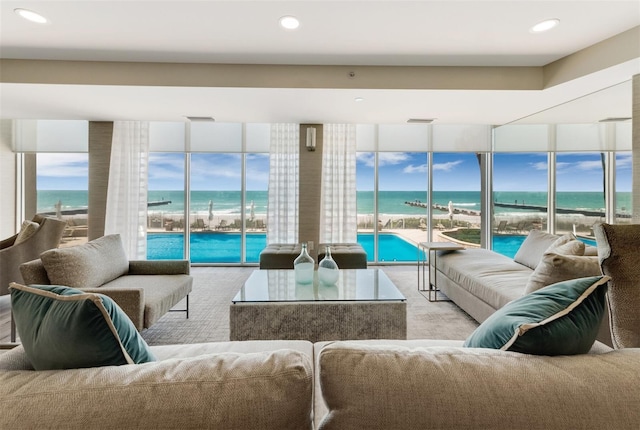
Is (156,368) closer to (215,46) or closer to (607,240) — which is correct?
(607,240)

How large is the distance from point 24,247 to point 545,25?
5243mm

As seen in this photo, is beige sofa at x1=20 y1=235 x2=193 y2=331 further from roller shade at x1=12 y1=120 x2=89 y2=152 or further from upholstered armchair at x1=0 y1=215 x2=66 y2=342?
roller shade at x1=12 y1=120 x2=89 y2=152

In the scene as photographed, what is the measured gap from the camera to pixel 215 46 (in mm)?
2980

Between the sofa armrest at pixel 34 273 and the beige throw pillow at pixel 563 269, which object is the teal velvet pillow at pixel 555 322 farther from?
the sofa armrest at pixel 34 273

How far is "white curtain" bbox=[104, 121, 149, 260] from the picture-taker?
16.8 ft

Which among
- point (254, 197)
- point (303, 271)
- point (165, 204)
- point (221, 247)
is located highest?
point (254, 197)

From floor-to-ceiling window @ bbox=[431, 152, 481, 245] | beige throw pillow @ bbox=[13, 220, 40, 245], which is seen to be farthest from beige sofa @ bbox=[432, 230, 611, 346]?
beige throw pillow @ bbox=[13, 220, 40, 245]

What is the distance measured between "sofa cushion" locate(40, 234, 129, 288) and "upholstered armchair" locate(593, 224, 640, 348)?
10.2ft

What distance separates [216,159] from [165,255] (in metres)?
2.74

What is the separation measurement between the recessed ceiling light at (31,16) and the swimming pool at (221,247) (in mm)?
6070

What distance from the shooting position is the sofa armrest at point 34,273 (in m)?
2.32

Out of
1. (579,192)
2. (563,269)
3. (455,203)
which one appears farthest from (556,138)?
(563,269)

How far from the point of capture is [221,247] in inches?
384

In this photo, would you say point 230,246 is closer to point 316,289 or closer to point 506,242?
point 506,242
